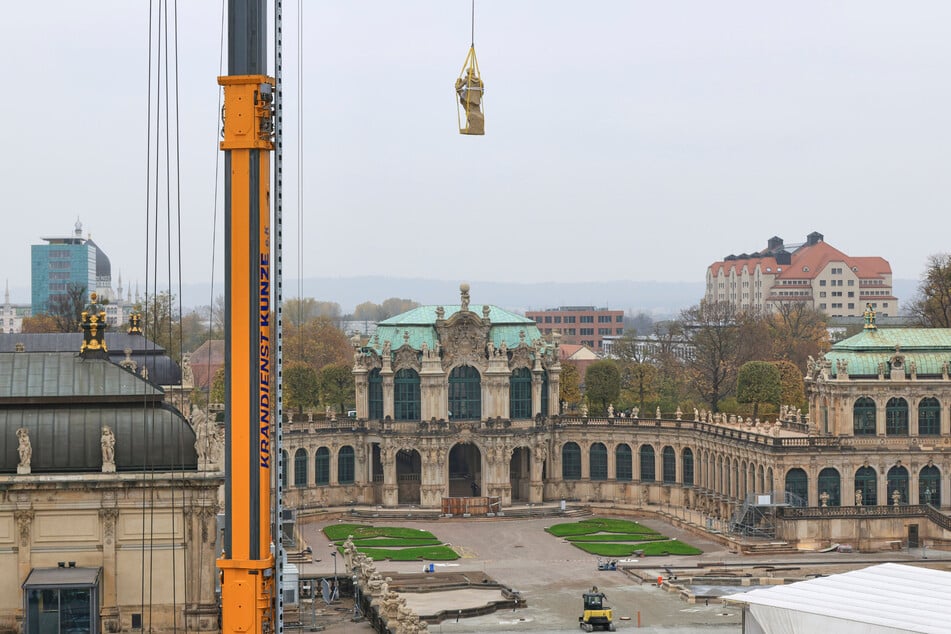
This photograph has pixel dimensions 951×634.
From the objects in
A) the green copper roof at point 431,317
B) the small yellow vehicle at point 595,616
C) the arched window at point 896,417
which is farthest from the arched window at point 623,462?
the small yellow vehicle at point 595,616

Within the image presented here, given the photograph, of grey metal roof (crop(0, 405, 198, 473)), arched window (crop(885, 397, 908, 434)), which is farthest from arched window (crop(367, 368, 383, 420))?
grey metal roof (crop(0, 405, 198, 473))

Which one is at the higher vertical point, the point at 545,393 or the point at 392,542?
the point at 545,393

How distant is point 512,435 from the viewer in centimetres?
11812

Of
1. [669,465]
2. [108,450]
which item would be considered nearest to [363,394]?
[669,465]

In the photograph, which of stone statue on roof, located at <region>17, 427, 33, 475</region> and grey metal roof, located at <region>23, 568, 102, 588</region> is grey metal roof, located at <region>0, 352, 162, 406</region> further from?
grey metal roof, located at <region>23, 568, 102, 588</region>

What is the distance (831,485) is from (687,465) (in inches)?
611

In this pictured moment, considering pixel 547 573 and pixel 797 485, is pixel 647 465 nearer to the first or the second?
pixel 797 485

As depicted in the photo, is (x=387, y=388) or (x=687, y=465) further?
(x=687, y=465)

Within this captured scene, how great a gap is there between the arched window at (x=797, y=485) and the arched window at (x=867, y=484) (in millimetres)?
3274

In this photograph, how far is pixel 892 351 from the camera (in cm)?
10575

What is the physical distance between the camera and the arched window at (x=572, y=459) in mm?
121688

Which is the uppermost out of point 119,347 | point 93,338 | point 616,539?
point 93,338

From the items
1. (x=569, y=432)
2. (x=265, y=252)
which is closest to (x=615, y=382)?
(x=569, y=432)

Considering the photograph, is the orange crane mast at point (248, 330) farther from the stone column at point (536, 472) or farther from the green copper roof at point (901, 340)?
the stone column at point (536, 472)
